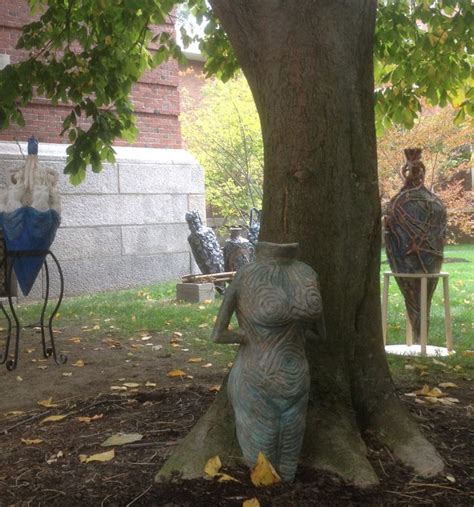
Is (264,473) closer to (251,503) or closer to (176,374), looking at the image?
(251,503)

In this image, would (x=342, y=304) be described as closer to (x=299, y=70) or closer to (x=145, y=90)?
(x=299, y=70)

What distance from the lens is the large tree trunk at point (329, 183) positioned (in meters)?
3.76

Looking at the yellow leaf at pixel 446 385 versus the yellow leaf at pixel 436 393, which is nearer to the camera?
the yellow leaf at pixel 436 393

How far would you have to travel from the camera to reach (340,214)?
12.5 feet

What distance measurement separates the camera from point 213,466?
3420 mm

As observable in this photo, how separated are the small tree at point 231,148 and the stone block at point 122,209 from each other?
5060mm

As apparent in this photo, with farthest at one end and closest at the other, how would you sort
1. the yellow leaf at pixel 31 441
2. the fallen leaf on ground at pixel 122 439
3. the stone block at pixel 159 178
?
the stone block at pixel 159 178 → the yellow leaf at pixel 31 441 → the fallen leaf on ground at pixel 122 439

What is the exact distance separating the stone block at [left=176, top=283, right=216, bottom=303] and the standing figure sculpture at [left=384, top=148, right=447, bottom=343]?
4.17 metres

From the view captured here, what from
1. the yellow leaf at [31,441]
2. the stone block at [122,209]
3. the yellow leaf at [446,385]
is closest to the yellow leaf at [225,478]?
the yellow leaf at [31,441]

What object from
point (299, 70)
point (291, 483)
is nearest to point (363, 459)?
point (291, 483)

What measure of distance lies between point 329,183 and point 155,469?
5.64 ft

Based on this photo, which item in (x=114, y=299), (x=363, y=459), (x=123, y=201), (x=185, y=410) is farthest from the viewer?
(x=123, y=201)

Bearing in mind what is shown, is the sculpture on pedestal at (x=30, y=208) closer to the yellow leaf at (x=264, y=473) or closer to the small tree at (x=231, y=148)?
the yellow leaf at (x=264, y=473)

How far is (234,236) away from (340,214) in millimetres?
7991
